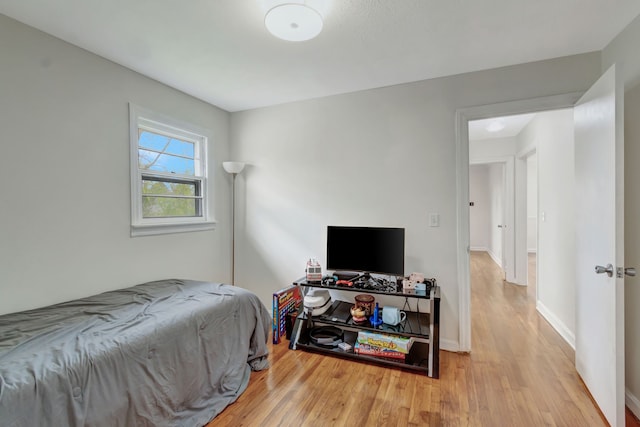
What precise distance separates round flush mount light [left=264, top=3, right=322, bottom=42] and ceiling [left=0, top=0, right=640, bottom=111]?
0.18m

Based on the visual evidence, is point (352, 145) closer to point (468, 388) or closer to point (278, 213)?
point (278, 213)

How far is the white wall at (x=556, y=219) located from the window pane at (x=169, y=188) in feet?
12.4

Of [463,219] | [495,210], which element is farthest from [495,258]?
[463,219]

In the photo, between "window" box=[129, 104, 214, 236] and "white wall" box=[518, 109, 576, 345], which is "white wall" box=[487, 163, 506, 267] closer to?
Result: "white wall" box=[518, 109, 576, 345]

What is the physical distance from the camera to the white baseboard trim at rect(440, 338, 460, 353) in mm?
2516

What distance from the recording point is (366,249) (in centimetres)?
260

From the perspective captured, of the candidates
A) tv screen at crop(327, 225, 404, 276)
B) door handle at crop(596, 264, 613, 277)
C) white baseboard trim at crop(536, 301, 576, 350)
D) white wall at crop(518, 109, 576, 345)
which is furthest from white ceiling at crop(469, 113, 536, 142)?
door handle at crop(596, 264, 613, 277)

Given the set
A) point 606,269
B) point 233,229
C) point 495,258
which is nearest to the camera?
point 606,269

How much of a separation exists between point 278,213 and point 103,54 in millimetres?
1985

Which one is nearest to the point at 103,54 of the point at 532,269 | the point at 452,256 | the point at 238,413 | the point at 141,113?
the point at 141,113

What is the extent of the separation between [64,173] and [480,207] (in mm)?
8740

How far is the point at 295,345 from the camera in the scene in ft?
8.54

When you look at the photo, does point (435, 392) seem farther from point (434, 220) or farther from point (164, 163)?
point (164, 163)

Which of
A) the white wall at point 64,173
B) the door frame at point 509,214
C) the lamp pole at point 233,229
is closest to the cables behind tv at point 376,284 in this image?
the lamp pole at point 233,229
